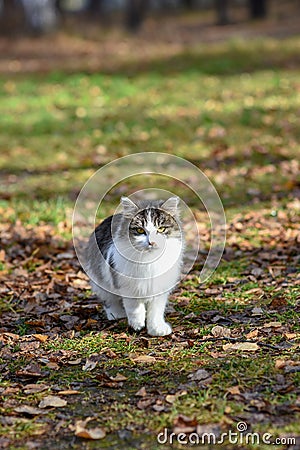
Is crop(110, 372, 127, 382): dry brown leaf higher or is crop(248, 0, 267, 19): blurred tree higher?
crop(248, 0, 267, 19): blurred tree

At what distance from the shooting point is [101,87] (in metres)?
18.5

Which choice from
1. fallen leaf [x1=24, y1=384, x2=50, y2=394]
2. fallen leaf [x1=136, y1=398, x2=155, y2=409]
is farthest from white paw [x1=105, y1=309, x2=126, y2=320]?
fallen leaf [x1=136, y1=398, x2=155, y2=409]

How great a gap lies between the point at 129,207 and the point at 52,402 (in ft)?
5.16

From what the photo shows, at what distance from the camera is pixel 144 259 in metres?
5.33

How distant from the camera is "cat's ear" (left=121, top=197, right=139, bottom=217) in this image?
5492 mm

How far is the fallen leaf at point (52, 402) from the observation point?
183 inches

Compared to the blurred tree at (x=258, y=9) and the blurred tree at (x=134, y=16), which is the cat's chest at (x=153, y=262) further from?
the blurred tree at (x=258, y=9)

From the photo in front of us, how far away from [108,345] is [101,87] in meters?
13.6

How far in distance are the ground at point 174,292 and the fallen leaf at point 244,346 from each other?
0.03m

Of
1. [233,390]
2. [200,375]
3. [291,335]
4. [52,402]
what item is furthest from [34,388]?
[291,335]

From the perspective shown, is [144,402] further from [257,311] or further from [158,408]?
[257,311]

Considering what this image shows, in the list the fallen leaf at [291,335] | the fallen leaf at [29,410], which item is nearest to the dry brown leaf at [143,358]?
the fallen leaf at [29,410]

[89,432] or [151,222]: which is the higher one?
[151,222]

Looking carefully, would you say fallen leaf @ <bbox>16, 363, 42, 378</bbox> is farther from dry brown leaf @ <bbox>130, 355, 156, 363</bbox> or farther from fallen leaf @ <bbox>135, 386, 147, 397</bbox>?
fallen leaf @ <bbox>135, 386, 147, 397</bbox>
